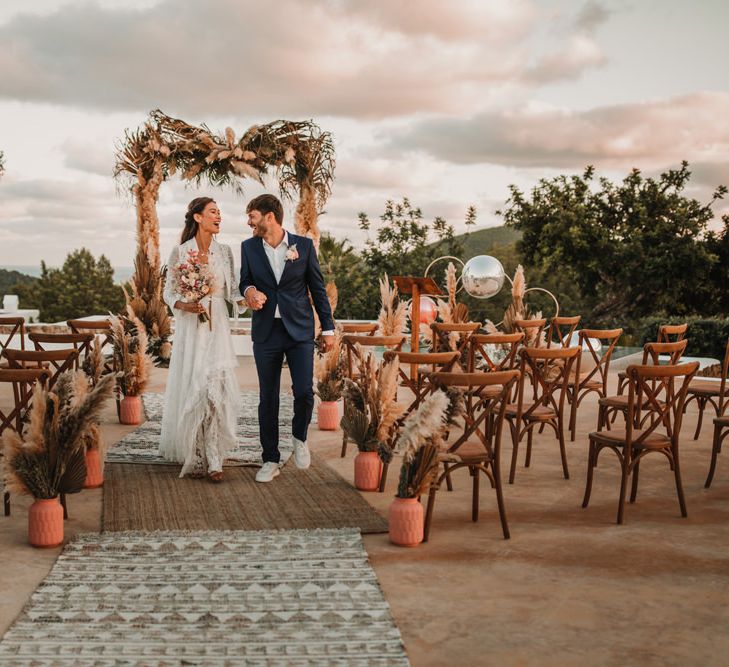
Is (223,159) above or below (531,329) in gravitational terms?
above

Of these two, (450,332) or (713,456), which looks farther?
(450,332)

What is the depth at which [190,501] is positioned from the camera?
5.17 meters

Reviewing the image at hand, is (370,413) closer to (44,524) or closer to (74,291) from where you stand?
(44,524)

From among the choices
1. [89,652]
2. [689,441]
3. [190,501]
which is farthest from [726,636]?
[689,441]

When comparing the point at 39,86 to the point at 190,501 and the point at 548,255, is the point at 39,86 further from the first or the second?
the point at 548,255

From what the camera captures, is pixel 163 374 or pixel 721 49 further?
pixel 721 49

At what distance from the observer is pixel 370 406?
Answer: 5270 mm

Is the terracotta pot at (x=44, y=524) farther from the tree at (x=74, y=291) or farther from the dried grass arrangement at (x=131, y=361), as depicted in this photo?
the tree at (x=74, y=291)

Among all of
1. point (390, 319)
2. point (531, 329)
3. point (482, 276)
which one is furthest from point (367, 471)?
point (482, 276)

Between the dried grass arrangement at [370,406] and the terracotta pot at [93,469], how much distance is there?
167 cm

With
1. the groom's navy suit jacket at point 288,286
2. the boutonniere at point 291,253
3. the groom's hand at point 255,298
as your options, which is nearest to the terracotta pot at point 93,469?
the groom's navy suit jacket at point 288,286

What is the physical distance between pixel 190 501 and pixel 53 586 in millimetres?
1505

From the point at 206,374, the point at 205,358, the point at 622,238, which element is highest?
the point at 622,238

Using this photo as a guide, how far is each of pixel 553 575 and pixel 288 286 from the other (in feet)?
8.35
